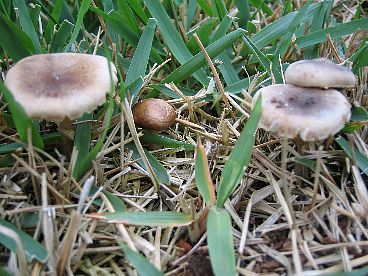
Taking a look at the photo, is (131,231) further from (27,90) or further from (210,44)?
(210,44)

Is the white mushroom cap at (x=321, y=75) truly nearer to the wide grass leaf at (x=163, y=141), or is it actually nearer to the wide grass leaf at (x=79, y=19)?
the wide grass leaf at (x=163, y=141)

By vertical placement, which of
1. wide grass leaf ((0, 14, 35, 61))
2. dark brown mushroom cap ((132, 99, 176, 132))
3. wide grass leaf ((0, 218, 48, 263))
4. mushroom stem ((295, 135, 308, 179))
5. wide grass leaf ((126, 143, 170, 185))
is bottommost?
wide grass leaf ((0, 218, 48, 263))

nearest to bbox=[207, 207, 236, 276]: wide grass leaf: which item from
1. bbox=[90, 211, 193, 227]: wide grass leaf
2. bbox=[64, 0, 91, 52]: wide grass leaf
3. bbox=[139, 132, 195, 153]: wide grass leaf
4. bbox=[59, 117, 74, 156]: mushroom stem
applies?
bbox=[90, 211, 193, 227]: wide grass leaf

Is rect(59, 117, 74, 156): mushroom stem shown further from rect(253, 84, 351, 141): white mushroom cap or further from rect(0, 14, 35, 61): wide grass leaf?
rect(253, 84, 351, 141): white mushroom cap

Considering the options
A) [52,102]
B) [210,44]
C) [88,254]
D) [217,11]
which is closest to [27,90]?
[52,102]

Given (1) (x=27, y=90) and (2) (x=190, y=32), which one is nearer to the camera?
(1) (x=27, y=90)

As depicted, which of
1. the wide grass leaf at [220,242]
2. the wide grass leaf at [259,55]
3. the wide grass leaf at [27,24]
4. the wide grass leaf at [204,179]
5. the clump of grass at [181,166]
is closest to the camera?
the wide grass leaf at [220,242]

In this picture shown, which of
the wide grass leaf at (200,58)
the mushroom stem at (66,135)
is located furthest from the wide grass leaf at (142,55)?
the mushroom stem at (66,135)
